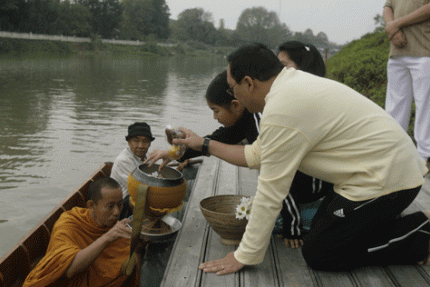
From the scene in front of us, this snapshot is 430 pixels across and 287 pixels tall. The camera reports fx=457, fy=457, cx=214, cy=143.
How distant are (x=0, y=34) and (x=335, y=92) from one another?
1709 inches

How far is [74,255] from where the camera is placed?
2.70 metres

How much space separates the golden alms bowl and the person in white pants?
7.41 ft

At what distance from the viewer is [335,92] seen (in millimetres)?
2203

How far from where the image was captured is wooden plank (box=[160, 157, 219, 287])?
7.73ft

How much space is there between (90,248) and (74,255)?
0.10m

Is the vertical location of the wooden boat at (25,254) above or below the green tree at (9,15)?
below

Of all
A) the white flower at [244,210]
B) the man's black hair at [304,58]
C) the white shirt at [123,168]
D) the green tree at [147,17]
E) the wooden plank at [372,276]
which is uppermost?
the green tree at [147,17]

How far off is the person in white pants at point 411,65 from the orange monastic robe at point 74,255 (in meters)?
2.71

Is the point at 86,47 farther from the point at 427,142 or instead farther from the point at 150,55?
the point at 427,142

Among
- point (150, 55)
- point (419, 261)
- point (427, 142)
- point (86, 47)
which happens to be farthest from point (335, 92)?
point (150, 55)

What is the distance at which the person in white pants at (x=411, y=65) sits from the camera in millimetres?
3930

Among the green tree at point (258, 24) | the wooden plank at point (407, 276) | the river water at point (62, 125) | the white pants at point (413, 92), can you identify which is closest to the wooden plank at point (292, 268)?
the wooden plank at point (407, 276)

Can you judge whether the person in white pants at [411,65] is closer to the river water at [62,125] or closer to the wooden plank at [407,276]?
the wooden plank at [407,276]

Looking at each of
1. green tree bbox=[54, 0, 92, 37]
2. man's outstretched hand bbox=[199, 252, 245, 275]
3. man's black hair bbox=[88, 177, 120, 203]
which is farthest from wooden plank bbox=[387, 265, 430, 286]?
green tree bbox=[54, 0, 92, 37]
